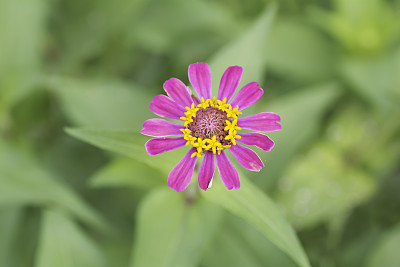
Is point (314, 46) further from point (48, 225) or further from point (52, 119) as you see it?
point (48, 225)

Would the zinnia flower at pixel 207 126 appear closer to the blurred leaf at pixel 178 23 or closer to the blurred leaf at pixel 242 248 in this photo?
the blurred leaf at pixel 242 248

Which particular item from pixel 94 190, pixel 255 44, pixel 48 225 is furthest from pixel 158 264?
pixel 94 190

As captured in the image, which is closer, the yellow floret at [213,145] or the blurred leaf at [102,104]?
the yellow floret at [213,145]

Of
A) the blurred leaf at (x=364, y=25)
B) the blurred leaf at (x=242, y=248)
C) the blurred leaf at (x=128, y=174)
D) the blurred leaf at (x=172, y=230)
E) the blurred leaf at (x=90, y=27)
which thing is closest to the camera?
the blurred leaf at (x=172, y=230)

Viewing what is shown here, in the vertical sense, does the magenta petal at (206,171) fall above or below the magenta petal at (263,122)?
below

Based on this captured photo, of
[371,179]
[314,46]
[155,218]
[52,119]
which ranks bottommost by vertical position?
[155,218]

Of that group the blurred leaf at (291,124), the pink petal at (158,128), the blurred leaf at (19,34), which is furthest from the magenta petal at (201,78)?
the blurred leaf at (19,34)

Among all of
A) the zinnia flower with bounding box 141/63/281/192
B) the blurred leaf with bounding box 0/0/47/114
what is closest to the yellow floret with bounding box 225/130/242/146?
the zinnia flower with bounding box 141/63/281/192
